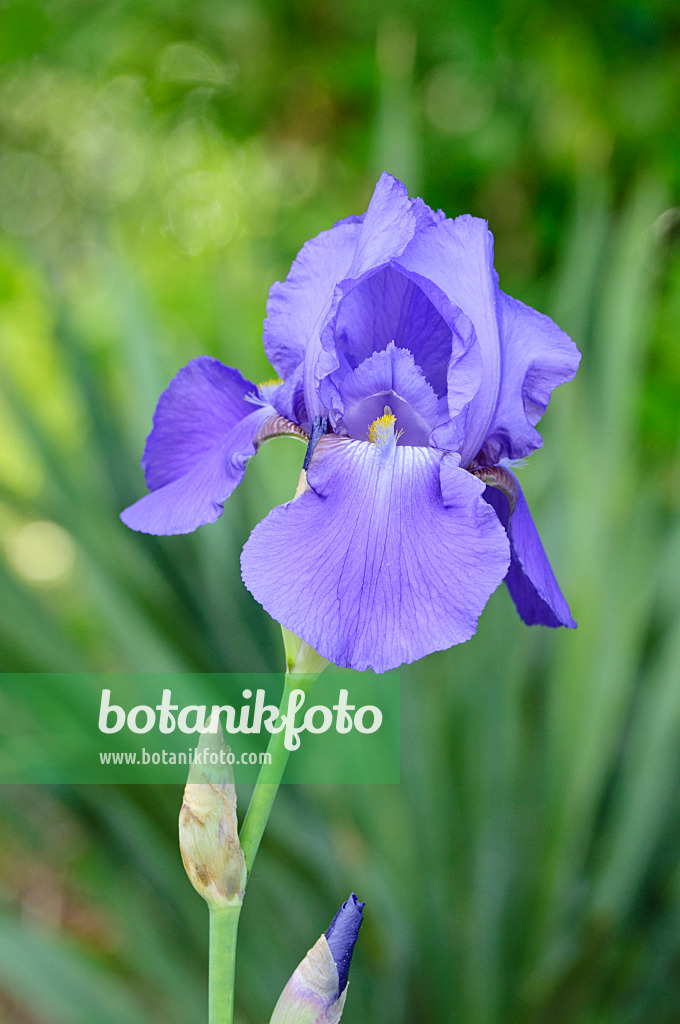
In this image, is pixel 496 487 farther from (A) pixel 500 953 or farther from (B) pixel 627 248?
(B) pixel 627 248

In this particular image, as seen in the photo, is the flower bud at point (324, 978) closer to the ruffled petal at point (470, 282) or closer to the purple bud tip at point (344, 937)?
the purple bud tip at point (344, 937)

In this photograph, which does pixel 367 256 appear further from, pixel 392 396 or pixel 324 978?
pixel 324 978

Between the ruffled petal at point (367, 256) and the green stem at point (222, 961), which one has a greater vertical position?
the ruffled petal at point (367, 256)

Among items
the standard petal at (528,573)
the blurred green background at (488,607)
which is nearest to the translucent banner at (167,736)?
the blurred green background at (488,607)

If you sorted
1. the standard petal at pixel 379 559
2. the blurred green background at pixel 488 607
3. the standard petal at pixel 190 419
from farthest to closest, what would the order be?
the blurred green background at pixel 488 607, the standard petal at pixel 190 419, the standard petal at pixel 379 559

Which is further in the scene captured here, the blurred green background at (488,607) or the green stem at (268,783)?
the blurred green background at (488,607)

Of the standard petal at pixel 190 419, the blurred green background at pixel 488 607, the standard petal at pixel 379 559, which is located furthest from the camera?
the blurred green background at pixel 488 607

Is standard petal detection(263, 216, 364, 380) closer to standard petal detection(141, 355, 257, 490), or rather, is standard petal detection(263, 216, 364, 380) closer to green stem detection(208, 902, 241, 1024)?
standard petal detection(141, 355, 257, 490)

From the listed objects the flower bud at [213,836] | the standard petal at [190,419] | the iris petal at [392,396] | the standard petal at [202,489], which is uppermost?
the standard petal at [190,419]
